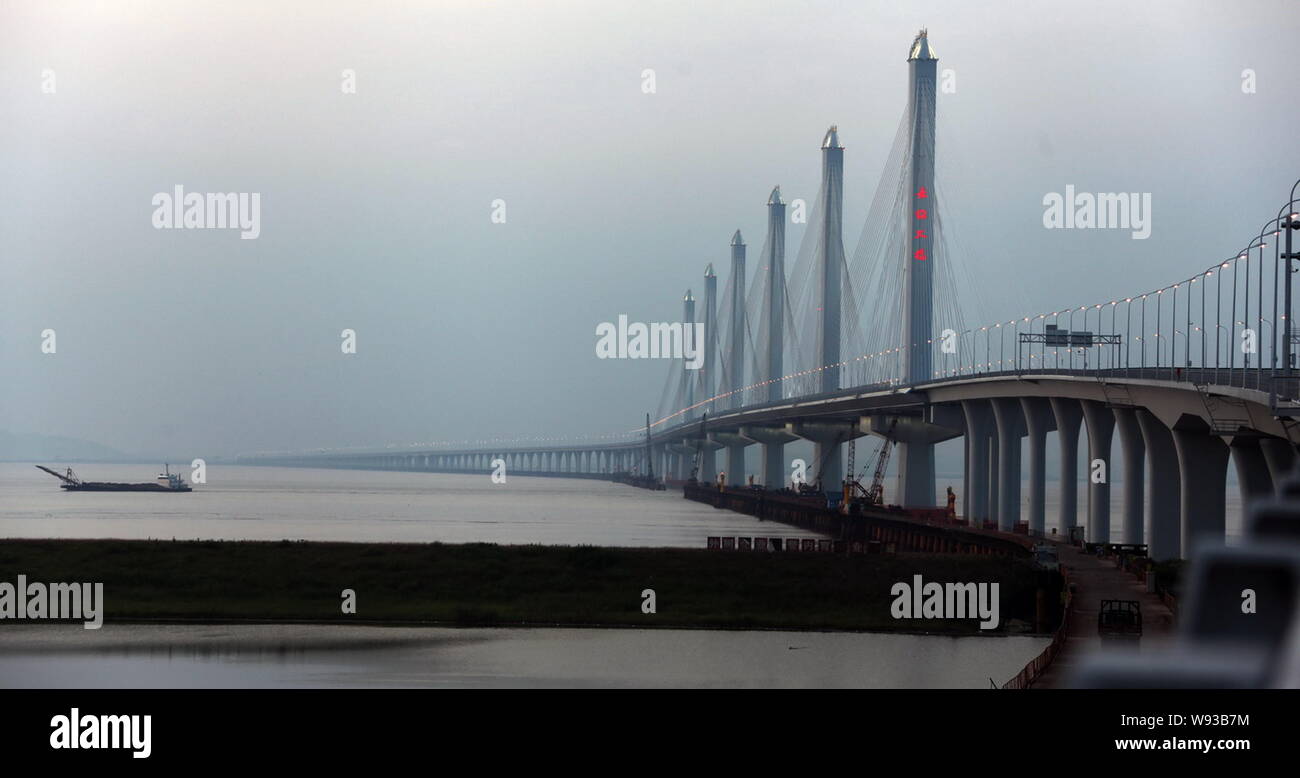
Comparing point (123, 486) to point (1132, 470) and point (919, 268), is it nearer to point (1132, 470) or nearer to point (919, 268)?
point (919, 268)

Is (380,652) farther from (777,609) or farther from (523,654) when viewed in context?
(777,609)

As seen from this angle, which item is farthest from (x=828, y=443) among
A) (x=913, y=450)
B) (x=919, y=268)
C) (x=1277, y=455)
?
(x=1277, y=455)

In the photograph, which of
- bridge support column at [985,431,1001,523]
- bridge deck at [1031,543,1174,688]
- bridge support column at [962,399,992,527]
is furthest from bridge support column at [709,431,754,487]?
bridge deck at [1031,543,1174,688]

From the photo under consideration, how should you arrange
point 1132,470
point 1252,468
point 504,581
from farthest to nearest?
point 1132,470 → point 504,581 → point 1252,468

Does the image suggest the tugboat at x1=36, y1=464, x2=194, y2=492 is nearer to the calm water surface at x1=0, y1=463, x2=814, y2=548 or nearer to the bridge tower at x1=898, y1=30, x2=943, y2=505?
the calm water surface at x1=0, y1=463, x2=814, y2=548
